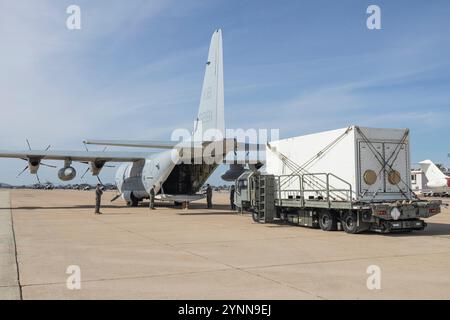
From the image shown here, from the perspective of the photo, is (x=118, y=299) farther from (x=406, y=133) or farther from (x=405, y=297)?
(x=406, y=133)

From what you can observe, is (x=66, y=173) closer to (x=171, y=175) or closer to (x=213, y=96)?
(x=171, y=175)

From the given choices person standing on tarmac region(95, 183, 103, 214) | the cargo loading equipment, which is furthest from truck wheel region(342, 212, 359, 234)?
person standing on tarmac region(95, 183, 103, 214)

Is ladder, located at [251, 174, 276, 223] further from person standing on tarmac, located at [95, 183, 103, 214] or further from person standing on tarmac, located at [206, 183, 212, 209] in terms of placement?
person standing on tarmac, located at [206, 183, 212, 209]

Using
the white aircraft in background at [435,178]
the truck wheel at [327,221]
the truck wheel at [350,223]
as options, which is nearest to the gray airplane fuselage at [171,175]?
the truck wheel at [327,221]

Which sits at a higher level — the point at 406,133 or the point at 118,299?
the point at 406,133

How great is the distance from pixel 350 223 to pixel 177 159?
13.3m

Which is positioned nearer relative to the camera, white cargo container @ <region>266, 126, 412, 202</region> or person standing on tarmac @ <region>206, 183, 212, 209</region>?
white cargo container @ <region>266, 126, 412, 202</region>

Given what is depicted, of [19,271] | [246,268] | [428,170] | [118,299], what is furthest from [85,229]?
[428,170]

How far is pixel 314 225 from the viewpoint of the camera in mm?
15656

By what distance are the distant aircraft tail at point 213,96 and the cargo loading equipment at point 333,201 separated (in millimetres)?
3517

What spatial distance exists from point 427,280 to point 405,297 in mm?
1326

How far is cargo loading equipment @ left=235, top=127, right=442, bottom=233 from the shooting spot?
1340 cm

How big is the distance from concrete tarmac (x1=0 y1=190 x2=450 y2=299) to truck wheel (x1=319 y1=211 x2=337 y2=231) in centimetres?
50

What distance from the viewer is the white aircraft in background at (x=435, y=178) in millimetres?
48219
